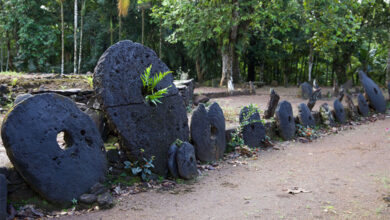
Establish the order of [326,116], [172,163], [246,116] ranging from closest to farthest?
[172,163] < [246,116] < [326,116]

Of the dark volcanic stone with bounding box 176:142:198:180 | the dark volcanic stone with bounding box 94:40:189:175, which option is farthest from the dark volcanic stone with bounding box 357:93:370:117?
the dark volcanic stone with bounding box 176:142:198:180

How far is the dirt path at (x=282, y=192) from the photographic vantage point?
11.4 ft

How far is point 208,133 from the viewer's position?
528cm

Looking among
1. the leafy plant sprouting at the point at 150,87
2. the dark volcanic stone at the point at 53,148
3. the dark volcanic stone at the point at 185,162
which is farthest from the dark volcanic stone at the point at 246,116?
the dark volcanic stone at the point at 53,148

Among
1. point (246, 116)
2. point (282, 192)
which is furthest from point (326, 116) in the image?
point (282, 192)

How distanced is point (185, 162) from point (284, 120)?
3226mm

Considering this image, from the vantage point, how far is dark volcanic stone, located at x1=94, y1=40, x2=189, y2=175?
4113 mm

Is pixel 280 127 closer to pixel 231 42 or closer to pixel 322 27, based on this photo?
pixel 322 27

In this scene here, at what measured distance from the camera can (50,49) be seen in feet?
61.7

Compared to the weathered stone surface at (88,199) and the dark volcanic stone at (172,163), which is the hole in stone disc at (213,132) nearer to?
the dark volcanic stone at (172,163)

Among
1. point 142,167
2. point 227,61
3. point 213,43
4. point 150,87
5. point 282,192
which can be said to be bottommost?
point 282,192

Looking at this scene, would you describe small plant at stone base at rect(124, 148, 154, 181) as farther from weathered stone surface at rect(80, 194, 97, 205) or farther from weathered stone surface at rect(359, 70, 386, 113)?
weathered stone surface at rect(359, 70, 386, 113)

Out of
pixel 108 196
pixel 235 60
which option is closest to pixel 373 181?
pixel 108 196

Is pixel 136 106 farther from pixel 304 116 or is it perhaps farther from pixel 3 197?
pixel 304 116
